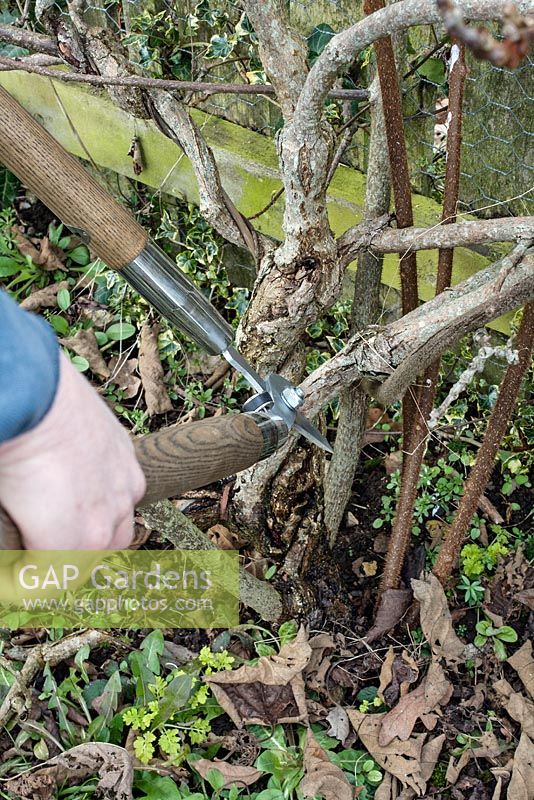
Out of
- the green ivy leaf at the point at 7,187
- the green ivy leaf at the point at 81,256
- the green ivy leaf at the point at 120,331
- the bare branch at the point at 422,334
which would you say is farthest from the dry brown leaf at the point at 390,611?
the green ivy leaf at the point at 7,187

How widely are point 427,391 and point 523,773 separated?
34.7 inches

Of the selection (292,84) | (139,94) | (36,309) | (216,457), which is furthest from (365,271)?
(36,309)

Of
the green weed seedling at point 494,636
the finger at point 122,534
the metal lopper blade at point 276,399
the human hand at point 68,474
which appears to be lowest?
the green weed seedling at point 494,636

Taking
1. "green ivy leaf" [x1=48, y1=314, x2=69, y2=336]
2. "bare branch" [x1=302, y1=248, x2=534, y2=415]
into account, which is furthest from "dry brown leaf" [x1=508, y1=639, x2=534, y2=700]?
"green ivy leaf" [x1=48, y1=314, x2=69, y2=336]

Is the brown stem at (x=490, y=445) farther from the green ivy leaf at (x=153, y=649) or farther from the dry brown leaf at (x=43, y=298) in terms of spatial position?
the dry brown leaf at (x=43, y=298)

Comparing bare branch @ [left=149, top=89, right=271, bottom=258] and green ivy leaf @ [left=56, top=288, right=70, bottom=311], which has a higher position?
bare branch @ [left=149, top=89, right=271, bottom=258]

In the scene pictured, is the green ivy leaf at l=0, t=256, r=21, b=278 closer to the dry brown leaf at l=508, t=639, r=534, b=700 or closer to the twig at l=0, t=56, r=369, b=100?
the twig at l=0, t=56, r=369, b=100

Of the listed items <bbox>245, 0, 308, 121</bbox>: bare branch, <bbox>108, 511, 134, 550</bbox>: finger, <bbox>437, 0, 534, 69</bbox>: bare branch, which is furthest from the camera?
<bbox>245, 0, 308, 121</bbox>: bare branch

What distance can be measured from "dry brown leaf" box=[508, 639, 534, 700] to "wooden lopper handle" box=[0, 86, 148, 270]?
1.35 m

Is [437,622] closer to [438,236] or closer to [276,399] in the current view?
[276,399]

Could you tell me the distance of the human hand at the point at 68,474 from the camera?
81 cm

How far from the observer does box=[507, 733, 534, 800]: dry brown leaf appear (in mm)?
1666

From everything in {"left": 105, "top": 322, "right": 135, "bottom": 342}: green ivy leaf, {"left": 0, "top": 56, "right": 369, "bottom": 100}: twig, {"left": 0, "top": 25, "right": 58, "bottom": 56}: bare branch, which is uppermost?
{"left": 0, "top": 25, "right": 58, "bottom": 56}: bare branch

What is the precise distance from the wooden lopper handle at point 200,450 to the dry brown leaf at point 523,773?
0.99m
